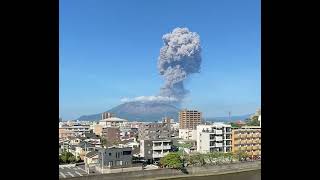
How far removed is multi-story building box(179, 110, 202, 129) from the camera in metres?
7.61

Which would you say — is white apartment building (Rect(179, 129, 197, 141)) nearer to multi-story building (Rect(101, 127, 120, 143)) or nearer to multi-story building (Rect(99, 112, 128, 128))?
multi-story building (Rect(99, 112, 128, 128))

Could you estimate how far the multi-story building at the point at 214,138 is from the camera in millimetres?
7070

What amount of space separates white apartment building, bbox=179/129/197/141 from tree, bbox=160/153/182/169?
0.44 m

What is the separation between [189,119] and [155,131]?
2.81 ft

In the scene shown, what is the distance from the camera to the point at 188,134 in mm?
7414

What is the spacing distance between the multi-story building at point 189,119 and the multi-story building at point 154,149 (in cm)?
46

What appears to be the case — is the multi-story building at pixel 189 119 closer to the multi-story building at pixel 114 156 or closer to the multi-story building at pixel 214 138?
the multi-story building at pixel 214 138

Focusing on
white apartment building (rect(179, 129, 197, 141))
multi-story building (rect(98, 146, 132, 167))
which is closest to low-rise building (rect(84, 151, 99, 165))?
multi-story building (rect(98, 146, 132, 167))

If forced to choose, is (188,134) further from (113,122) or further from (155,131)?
(113,122)
